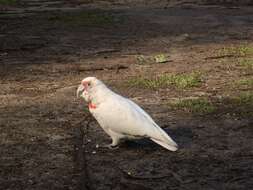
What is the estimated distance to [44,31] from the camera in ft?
49.2

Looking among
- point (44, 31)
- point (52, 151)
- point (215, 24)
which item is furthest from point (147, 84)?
point (215, 24)

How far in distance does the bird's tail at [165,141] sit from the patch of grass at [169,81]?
3085 mm

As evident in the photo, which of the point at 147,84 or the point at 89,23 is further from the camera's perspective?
the point at 89,23

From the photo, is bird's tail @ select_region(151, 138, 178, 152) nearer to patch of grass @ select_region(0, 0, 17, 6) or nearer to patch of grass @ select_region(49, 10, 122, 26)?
patch of grass @ select_region(49, 10, 122, 26)

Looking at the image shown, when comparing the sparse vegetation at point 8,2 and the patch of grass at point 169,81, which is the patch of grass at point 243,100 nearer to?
the patch of grass at point 169,81

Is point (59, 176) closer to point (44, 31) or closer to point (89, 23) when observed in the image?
point (44, 31)

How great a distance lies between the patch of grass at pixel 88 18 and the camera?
1620 cm

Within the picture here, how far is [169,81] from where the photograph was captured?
9180mm

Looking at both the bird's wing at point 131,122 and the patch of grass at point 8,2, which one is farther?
the patch of grass at point 8,2

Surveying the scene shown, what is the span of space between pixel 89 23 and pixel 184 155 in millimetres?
10481

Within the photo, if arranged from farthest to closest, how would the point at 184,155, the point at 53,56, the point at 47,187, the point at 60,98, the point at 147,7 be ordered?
the point at 147,7 → the point at 53,56 → the point at 60,98 → the point at 184,155 → the point at 47,187

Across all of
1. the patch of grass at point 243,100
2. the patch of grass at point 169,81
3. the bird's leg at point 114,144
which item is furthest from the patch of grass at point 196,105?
the bird's leg at point 114,144

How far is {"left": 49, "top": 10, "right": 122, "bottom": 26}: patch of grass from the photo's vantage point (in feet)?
53.2

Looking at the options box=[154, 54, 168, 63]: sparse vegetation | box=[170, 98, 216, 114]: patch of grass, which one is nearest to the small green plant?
box=[154, 54, 168, 63]: sparse vegetation
